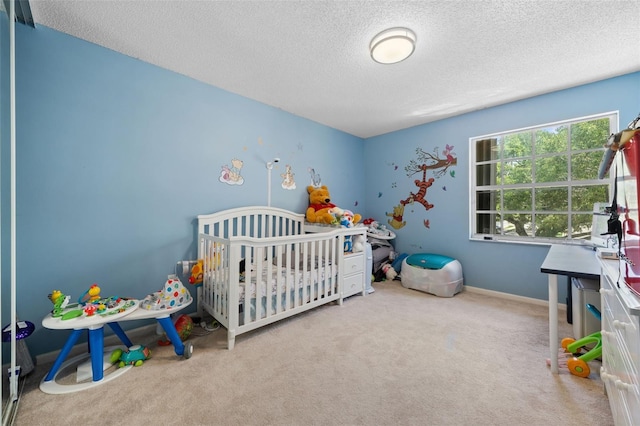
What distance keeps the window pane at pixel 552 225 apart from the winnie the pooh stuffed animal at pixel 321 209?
6.63 feet

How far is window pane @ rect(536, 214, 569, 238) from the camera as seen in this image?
2600 mm

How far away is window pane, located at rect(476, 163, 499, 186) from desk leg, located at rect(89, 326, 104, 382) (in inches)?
154

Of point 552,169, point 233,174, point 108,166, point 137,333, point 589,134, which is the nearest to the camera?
point 108,166

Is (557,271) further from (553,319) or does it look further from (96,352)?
(96,352)

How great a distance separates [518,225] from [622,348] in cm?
239

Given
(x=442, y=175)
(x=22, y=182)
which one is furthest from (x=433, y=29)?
(x=22, y=182)

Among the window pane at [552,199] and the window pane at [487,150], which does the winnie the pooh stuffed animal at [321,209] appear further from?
the window pane at [552,199]

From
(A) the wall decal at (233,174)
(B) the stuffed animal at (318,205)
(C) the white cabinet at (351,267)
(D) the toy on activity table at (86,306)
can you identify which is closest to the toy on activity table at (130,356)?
(D) the toy on activity table at (86,306)

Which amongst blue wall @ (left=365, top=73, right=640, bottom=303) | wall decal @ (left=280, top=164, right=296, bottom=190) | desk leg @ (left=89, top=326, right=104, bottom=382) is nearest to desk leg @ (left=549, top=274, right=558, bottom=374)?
blue wall @ (left=365, top=73, right=640, bottom=303)

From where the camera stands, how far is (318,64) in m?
2.04

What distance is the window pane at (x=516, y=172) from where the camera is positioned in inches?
111

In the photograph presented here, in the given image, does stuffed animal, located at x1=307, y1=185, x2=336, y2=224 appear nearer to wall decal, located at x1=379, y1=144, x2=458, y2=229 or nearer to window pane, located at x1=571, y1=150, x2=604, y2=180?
wall decal, located at x1=379, y1=144, x2=458, y2=229

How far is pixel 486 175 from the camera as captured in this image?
3102 millimetres

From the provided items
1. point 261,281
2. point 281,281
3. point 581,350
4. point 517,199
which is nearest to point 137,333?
point 261,281
